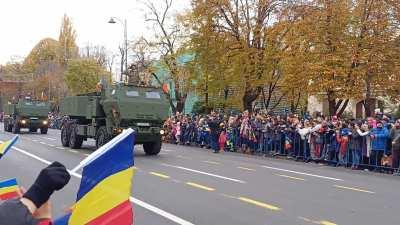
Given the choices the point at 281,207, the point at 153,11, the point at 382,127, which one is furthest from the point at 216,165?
the point at 153,11

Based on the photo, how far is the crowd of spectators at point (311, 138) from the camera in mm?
18734

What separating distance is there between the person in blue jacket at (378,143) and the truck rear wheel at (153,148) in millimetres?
7949

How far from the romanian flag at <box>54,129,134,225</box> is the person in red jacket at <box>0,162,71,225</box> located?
1.18 ft

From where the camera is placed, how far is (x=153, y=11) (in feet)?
166

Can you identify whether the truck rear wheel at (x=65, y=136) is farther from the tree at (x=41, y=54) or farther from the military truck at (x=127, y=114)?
the tree at (x=41, y=54)

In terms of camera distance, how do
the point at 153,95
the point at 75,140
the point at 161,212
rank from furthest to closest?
the point at 75,140
the point at 153,95
the point at 161,212

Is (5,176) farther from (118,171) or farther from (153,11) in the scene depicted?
(153,11)

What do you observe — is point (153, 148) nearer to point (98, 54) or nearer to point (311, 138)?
point (311, 138)

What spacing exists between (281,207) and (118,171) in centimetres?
728

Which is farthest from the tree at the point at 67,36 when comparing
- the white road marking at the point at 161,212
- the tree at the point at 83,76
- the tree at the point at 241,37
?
the white road marking at the point at 161,212

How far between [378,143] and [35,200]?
17432 millimetres

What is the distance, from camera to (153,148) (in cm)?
2281

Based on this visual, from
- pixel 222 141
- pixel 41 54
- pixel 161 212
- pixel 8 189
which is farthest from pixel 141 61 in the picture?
pixel 41 54

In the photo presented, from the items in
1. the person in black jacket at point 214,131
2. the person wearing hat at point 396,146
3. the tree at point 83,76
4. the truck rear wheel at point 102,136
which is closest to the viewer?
the person wearing hat at point 396,146
